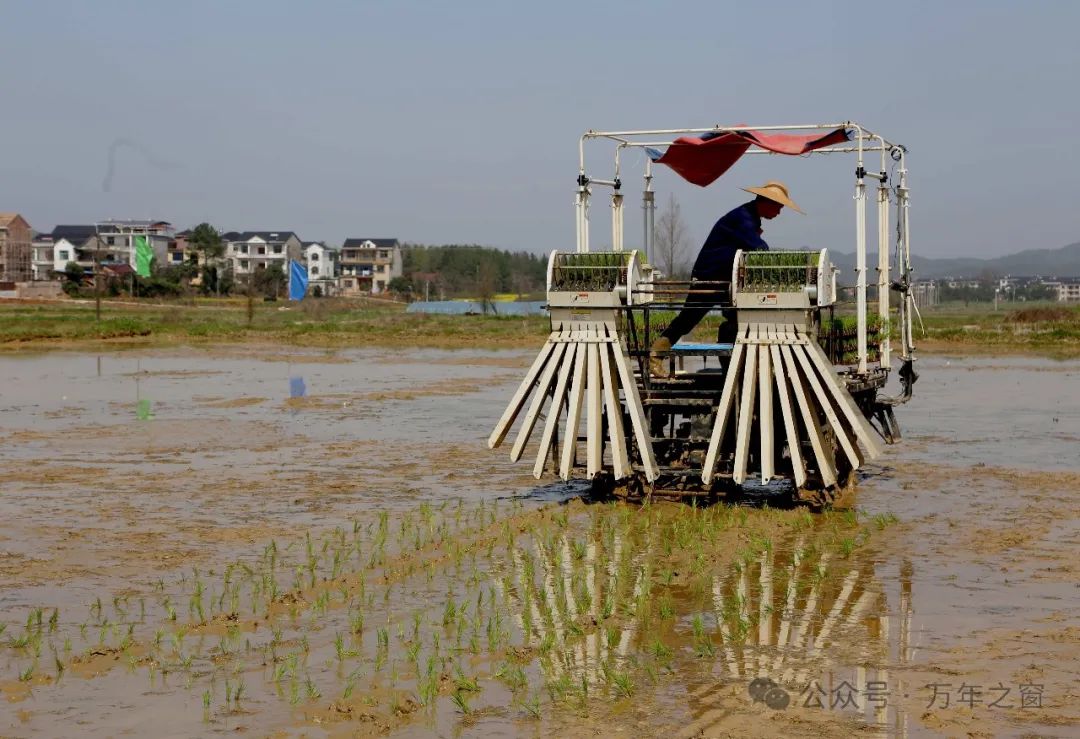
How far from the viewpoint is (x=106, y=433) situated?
66.0ft

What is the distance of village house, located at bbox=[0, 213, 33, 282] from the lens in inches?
4759

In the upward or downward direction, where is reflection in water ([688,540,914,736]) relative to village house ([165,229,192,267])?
downward

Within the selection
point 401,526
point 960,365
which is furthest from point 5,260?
point 401,526

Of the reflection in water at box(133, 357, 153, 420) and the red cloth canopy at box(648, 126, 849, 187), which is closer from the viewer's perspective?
the red cloth canopy at box(648, 126, 849, 187)

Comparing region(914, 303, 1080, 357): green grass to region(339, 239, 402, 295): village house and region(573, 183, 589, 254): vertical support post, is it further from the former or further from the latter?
region(339, 239, 402, 295): village house

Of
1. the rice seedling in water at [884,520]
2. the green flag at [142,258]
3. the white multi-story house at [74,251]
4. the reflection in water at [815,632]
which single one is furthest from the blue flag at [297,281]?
the reflection in water at [815,632]

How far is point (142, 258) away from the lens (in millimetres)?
108125

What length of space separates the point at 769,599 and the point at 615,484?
4.06 metres

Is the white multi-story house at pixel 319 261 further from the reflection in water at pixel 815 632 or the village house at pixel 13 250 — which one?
the reflection in water at pixel 815 632

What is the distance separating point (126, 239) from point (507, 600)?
127 meters

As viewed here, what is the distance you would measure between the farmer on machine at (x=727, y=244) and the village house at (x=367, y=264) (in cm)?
12779

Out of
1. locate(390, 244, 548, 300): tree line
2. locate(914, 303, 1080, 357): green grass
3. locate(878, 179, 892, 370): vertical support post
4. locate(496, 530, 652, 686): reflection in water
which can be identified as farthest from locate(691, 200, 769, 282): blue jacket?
locate(390, 244, 548, 300): tree line

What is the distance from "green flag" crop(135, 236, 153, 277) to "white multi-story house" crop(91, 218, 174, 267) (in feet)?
18.6

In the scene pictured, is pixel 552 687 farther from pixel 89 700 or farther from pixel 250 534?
pixel 250 534
